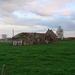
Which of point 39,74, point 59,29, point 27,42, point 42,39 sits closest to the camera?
point 39,74

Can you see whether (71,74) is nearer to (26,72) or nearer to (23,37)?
(26,72)

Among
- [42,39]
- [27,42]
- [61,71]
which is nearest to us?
[61,71]

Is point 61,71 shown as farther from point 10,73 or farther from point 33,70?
point 10,73

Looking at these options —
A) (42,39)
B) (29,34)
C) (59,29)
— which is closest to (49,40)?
(42,39)

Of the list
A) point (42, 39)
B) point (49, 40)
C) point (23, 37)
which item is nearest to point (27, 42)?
point (23, 37)

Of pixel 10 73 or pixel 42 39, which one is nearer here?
pixel 10 73

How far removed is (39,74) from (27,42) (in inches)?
1709

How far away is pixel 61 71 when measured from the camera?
1445 cm

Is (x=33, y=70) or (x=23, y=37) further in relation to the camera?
(x=23, y=37)

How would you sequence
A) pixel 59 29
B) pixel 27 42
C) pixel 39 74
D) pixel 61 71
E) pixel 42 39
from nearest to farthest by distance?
1. pixel 39 74
2. pixel 61 71
3. pixel 27 42
4. pixel 42 39
5. pixel 59 29

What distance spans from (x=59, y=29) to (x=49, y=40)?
49.4m

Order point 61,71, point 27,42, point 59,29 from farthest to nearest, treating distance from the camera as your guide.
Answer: point 59,29, point 27,42, point 61,71

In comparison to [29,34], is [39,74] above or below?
below

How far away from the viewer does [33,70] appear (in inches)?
579
